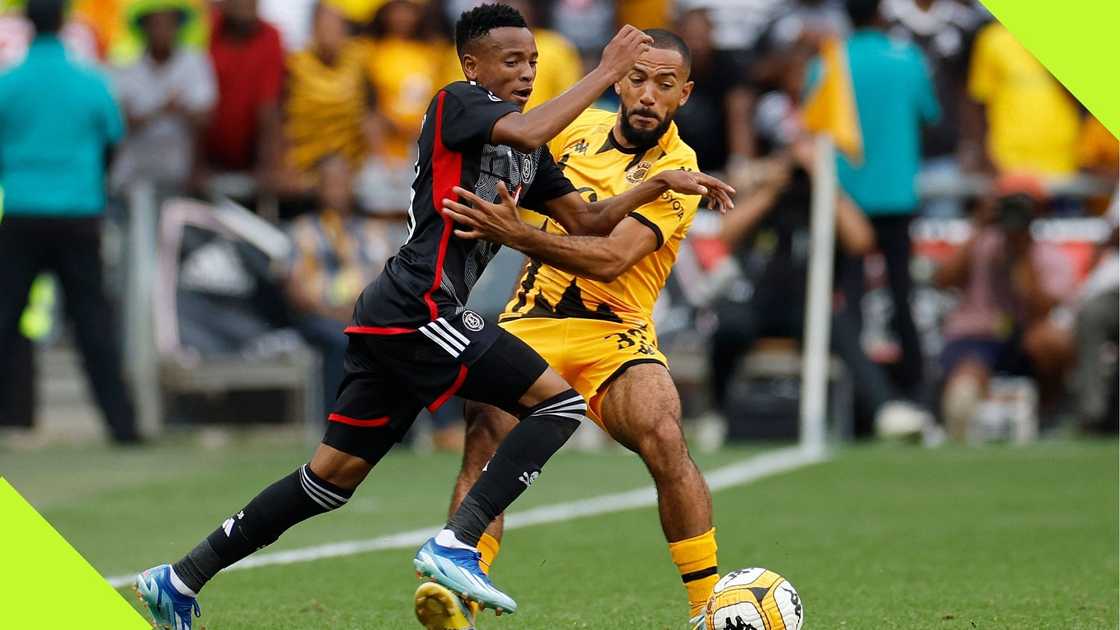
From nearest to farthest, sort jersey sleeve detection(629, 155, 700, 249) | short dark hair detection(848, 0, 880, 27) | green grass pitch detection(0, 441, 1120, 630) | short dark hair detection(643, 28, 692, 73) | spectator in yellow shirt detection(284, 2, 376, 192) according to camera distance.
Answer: jersey sleeve detection(629, 155, 700, 249) → green grass pitch detection(0, 441, 1120, 630) → short dark hair detection(643, 28, 692, 73) → short dark hair detection(848, 0, 880, 27) → spectator in yellow shirt detection(284, 2, 376, 192)

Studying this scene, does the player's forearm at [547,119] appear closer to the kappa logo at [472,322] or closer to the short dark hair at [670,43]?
the kappa logo at [472,322]

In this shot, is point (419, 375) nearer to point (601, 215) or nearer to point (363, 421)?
point (363, 421)

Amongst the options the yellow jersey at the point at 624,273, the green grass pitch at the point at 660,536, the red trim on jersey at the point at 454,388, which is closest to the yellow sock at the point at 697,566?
the green grass pitch at the point at 660,536

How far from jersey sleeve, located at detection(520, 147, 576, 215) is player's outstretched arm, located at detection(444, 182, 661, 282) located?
16 cm

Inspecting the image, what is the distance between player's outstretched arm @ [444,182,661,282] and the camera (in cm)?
613

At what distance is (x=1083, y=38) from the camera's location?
30.6ft

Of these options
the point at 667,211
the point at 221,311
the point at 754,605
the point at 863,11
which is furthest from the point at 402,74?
the point at 754,605

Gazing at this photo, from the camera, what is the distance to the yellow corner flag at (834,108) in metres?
13.4

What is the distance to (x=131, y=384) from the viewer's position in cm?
1488

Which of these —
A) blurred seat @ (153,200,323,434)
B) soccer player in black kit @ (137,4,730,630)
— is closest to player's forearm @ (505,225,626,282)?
soccer player in black kit @ (137,4,730,630)

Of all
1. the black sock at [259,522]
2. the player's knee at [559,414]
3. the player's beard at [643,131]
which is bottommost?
the black sock at [259,522]

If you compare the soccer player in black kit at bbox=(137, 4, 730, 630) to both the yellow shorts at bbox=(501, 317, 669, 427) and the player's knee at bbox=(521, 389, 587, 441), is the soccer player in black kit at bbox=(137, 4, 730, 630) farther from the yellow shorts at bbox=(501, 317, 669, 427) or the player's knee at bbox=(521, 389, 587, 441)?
the yellow shorts at bbox=(501, 317, 669, 427)

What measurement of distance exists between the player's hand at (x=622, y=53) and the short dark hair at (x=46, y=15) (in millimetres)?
8361

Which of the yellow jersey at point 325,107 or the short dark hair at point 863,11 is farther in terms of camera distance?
the yellow jersey at point 325,107
